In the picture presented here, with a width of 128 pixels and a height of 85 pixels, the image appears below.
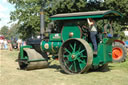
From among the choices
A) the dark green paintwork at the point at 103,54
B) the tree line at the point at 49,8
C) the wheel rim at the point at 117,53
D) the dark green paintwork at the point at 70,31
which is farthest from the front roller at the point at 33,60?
the tree line at the point at 49,8

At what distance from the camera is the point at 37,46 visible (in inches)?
361

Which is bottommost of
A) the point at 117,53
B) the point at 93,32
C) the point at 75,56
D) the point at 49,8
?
the point at 117,53

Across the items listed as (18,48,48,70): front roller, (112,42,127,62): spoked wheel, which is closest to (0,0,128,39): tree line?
(112,42,127,62): spoked wheel

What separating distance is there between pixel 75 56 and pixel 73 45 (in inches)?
17.0

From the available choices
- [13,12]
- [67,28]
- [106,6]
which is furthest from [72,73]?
[13,12]

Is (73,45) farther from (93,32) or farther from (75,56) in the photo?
(93,32)

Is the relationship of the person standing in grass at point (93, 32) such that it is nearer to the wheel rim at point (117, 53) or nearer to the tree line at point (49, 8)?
the wheel rim at point (117, 53)

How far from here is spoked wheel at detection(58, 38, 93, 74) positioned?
7.13m

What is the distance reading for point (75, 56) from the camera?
7.47 m

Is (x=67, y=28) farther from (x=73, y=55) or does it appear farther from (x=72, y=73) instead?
(x=72, y=73)

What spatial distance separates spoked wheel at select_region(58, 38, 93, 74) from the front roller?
49.5 inches

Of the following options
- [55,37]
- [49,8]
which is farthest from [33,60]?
[49,8]

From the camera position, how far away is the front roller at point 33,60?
27.9 feet

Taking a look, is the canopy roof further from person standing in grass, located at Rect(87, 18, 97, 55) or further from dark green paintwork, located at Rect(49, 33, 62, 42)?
dark green paintwork, located at Rect(49, 33, 62, 42)
